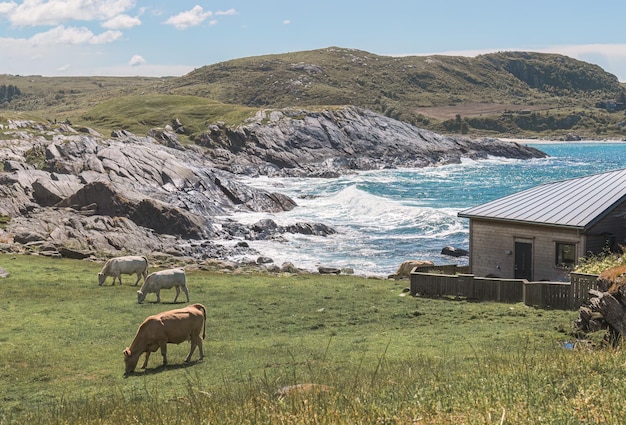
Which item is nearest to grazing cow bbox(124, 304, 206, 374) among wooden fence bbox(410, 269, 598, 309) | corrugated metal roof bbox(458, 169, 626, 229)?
wooden fence bbox(410, 269, 598, 309)

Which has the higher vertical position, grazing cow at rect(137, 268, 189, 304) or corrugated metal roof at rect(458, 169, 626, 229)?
corrugated metal roof at rect(458, 169, 626, 229)

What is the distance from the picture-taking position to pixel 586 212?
35031 millimetres

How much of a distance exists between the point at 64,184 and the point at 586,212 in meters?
50.2

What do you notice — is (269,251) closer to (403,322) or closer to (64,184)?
(64,184)

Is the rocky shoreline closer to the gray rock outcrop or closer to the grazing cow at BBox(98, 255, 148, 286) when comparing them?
the gray rock outcrop

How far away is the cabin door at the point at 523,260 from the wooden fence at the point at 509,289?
14.4ft

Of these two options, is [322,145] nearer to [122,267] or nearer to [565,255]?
[122,267]

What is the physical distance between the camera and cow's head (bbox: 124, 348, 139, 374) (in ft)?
68.5

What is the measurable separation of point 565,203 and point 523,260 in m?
3.69

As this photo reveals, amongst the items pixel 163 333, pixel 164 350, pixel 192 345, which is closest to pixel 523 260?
pixel 192 345

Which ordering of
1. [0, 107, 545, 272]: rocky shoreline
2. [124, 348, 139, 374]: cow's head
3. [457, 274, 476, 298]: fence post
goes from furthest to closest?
[0, 107, 545, 272]: rocky shoreline → [457, 274, 476, 298]: fence post → [124, 348, 139, 374]: cow's head

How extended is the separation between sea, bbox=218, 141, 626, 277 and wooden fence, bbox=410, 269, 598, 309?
47.3 feet

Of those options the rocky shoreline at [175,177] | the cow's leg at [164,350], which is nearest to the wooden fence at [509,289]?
the cow's leg at [164,350]

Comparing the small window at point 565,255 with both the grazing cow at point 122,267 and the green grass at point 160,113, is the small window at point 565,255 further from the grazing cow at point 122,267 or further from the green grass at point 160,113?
the green grass at point 160,113
